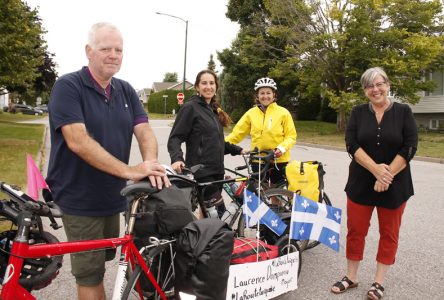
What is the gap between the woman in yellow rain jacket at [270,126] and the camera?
4953 millimetres

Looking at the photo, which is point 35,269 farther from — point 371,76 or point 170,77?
point 170,77

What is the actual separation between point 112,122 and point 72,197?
50 cm

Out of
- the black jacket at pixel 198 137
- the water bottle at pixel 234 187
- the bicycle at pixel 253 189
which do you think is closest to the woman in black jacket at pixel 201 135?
the black jacket at pixel 198 137

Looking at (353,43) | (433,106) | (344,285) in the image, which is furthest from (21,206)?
(433,106)

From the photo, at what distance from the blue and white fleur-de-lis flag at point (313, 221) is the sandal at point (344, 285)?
0.32 meters

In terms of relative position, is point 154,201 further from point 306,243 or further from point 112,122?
point 306,243

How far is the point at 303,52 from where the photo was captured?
2248cm

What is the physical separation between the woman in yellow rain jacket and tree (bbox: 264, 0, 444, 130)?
16.4m

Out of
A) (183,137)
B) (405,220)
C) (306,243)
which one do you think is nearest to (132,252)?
(183,137)

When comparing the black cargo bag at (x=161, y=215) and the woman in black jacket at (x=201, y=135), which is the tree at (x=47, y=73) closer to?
the woman in black jacket at (x=201, y=135)

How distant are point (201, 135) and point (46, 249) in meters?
2.28

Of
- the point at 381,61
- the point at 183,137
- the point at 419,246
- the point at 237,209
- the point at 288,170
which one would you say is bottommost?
the point at 419,246

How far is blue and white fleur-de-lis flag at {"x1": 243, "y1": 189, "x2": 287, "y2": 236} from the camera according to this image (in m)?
3.66

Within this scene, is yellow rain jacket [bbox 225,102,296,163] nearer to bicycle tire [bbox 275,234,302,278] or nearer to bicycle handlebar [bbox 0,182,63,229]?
bicycle tire [bbox 275,234,302,278]
